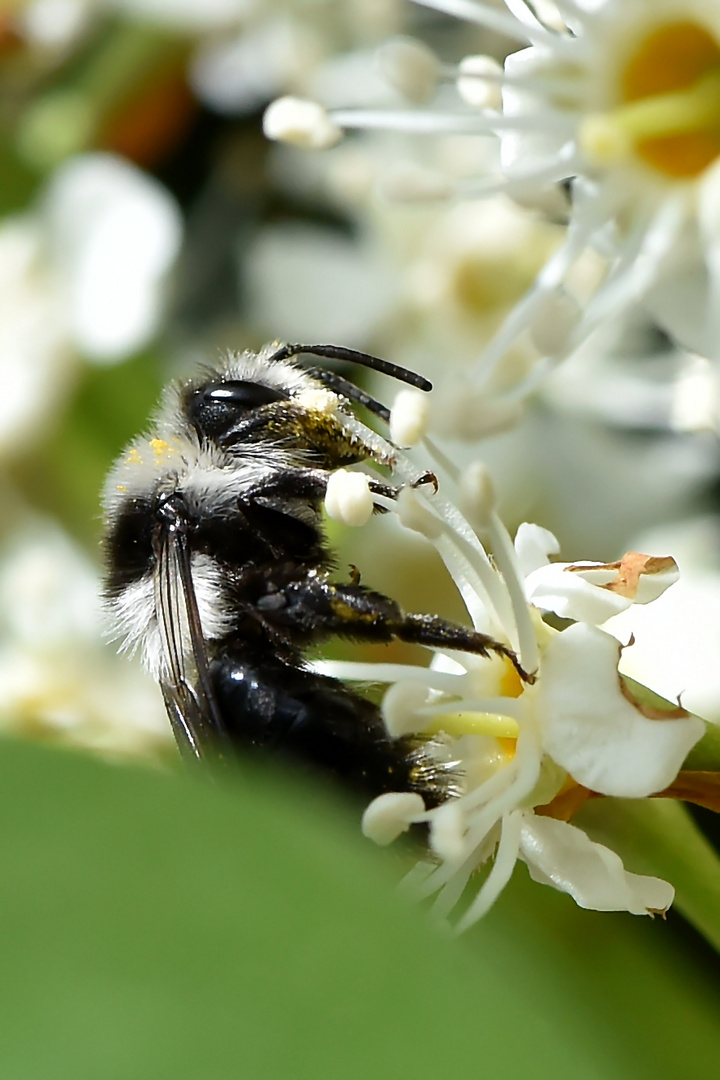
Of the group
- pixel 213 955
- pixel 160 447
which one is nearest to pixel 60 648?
pixel 160 447

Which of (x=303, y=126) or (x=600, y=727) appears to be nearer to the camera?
(x=600, y=727)

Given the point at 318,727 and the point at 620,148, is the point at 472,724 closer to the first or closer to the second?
the point at 318,727

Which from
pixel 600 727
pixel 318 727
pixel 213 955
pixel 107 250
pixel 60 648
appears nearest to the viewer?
pixel 213 955

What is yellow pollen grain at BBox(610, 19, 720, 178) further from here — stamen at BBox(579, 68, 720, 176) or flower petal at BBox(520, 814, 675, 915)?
flower petal at BBox(520, 814, 675, 915)

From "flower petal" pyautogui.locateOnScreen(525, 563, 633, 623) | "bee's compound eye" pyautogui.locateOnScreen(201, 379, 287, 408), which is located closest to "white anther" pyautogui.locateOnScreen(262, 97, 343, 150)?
"bee's compound eye" pyautogui.locateOnScreen(201, 379, 287, 408)

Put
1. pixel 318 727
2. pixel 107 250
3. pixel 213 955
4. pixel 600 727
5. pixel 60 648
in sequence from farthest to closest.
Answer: pixel 107 250, pixel 60 648, pixel 318 727, pixel 600 727, pixel 213 955

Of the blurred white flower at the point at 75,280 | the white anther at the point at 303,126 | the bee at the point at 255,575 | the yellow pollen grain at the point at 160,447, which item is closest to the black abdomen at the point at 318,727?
the bee at the point at 255,575
